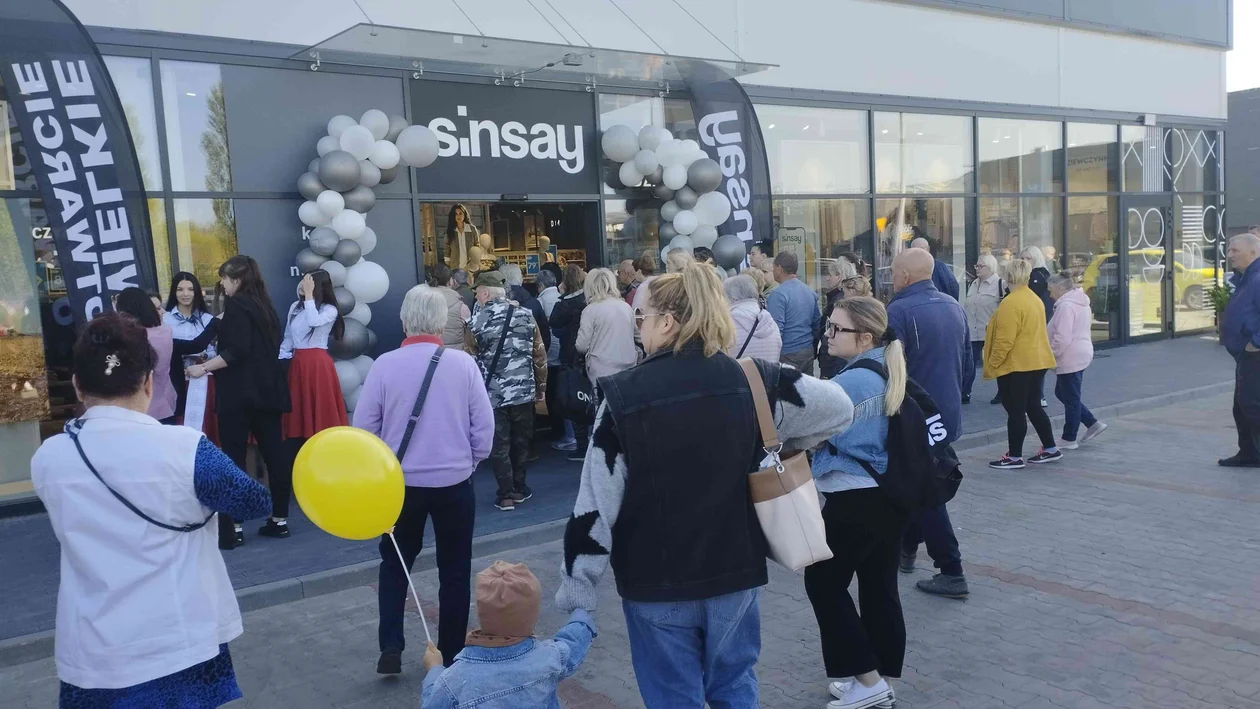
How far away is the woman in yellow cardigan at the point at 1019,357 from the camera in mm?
8414

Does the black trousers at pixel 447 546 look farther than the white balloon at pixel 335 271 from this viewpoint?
No

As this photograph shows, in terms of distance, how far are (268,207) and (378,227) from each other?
1007 mm

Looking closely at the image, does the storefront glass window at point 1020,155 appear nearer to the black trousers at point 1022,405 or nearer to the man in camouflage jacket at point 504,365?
the black trousers at point 1022,405

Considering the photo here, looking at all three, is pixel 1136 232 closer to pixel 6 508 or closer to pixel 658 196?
pixel 658 196

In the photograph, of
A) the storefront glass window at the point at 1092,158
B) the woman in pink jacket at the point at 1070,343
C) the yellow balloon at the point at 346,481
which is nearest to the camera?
the yellow balloon at the point at 346,481

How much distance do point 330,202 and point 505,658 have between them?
6448mm

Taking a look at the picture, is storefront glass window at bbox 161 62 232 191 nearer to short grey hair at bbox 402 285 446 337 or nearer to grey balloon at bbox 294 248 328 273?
grey balloon at bbox 294 248 328 273

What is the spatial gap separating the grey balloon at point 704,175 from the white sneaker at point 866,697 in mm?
6927

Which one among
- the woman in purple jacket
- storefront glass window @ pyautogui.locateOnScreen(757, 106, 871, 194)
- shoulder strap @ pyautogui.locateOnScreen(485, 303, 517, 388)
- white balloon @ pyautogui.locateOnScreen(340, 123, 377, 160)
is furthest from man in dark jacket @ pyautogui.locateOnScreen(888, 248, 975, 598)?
storefront glass window @ pyautogui.locateOnScreen(757, 106, 871, 194)

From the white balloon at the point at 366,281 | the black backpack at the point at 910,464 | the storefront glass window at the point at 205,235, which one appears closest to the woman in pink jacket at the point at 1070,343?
the black backpack at the point at 910,464

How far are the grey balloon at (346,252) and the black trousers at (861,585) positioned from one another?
217 inches

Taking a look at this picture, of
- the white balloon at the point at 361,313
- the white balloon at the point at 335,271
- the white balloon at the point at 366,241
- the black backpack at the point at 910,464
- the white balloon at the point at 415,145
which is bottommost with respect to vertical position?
the black backpack at the point at 910,464

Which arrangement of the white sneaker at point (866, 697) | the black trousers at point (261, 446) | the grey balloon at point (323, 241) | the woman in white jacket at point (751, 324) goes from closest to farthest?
the white sneaker at point (866, 697) < the black trousers at point (261, 446) < the woman in white jacket at point (751, 324) < the grey balloon at point (323, 241)

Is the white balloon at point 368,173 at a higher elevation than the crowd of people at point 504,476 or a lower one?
higher
